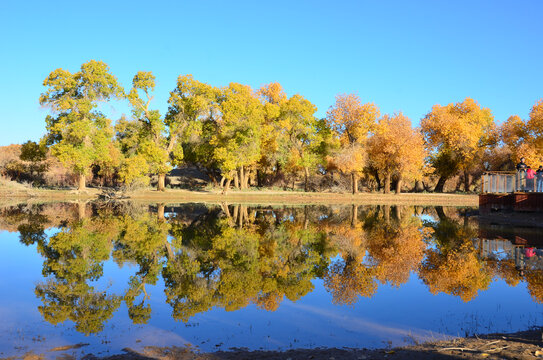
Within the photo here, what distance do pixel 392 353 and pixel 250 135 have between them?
4477cm

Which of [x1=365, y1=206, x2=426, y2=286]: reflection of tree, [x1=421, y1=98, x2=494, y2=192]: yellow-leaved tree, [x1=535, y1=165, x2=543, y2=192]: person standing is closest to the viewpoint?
[x1=365, y1=206, x2=426, y2=286]: reflection of tree

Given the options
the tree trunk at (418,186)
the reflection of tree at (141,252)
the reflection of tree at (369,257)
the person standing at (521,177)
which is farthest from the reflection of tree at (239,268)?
the tree trunk at (418,186)

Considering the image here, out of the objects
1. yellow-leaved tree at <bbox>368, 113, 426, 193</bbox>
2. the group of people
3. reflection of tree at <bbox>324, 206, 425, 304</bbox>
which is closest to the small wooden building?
the group of people

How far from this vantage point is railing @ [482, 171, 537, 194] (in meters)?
29.1

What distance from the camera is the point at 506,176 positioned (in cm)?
3152

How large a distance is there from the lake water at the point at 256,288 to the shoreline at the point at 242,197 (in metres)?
27.5

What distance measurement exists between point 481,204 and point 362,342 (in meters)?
28.7

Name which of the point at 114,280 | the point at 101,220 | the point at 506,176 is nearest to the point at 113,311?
the point at 114,280

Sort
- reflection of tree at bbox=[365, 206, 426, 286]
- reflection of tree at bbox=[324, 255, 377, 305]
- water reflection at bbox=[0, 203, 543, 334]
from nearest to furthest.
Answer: water reflection at bbox=[0, 203, 543, 334], reflection of tree at bbox=[324, 255, 377, 305], reflection of tree at bbox=[365, 206, 426, 286]

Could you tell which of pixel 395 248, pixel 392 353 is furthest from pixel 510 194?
pixel 392 353

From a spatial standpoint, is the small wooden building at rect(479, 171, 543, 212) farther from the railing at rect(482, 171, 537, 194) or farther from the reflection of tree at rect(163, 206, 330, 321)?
the reflection of tree at rect(163, 206, 330, 321)

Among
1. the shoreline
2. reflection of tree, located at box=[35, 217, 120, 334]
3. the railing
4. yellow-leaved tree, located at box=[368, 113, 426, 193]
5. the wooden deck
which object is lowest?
reflection of tree, located at box=[35, 217, 120, 334]

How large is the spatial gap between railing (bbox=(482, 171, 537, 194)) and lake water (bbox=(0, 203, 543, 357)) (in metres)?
9.43

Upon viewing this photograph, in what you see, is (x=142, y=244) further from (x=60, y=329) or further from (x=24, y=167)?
(x=24, y=167)
